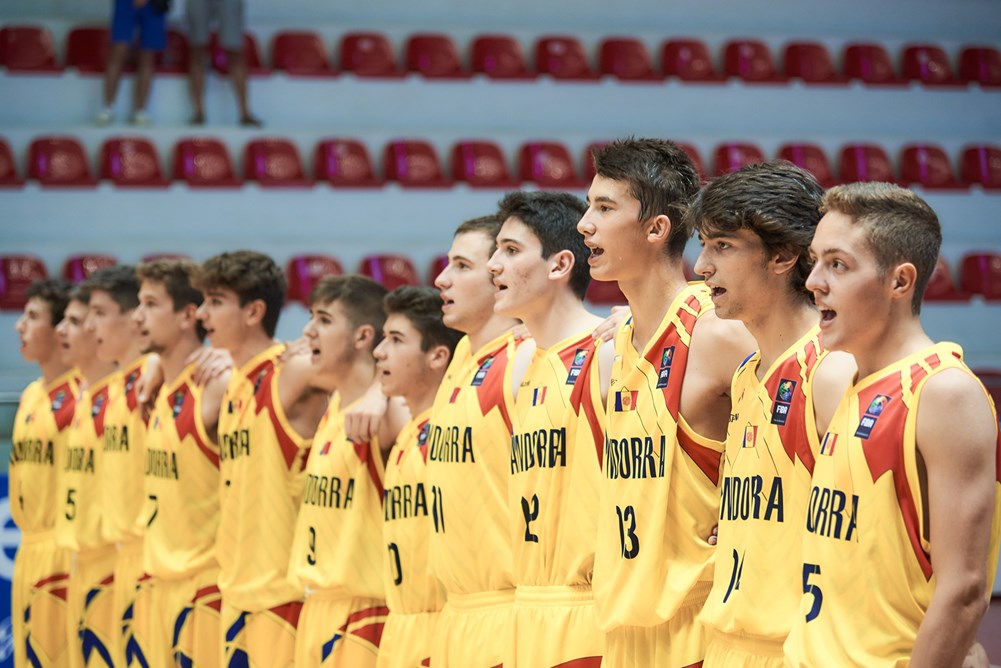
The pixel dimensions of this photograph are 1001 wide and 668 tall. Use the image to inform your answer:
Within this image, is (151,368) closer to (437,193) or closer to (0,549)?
(0,549)

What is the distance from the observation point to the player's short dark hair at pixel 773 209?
3.61 meters

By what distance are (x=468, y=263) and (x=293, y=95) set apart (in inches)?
311

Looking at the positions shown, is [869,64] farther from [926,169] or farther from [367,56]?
[367,56]

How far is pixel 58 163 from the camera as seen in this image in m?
11.7

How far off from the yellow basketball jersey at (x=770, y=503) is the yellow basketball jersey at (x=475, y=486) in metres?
1.52

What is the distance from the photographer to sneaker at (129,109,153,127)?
1210 centimetres

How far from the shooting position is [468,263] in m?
5.37

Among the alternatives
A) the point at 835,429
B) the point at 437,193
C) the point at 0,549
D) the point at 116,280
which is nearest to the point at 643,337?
the point at 835,429

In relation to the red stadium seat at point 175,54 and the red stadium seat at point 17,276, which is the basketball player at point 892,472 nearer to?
the red stadium seat at point 17,276

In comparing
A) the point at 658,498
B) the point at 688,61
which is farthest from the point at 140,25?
the point at 658,498

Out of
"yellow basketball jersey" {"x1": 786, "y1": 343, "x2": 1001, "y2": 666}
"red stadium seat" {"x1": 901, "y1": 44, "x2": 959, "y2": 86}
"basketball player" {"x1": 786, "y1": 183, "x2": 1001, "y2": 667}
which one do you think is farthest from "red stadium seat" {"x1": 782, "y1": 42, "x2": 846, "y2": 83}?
"yellow basketball jersey" {"x1": 786, "y1": 343, "x2": 1001, "y2": 666}

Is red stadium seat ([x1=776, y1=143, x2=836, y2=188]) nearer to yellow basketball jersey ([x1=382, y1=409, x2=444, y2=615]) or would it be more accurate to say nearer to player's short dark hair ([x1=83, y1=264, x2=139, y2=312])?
player's short dark hair ([x1=83, y1=264, x2=139, y2=312])

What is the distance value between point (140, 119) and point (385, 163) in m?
2.31

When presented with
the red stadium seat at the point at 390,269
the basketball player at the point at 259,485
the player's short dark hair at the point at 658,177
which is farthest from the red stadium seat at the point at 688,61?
the player's short dark hair at the point at 658,177
